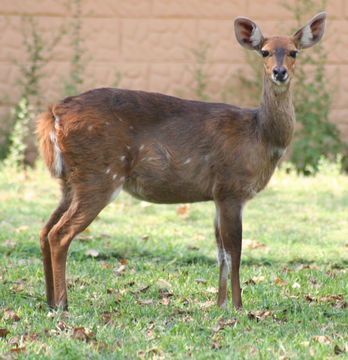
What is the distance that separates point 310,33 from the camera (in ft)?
19.6

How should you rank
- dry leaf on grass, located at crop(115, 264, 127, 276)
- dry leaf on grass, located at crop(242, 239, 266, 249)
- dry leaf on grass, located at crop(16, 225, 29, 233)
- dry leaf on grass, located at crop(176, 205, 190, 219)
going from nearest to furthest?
dry leaf on grass, located at crop(115, 264, 127, 276) → dry leaf on grass, located at crop(242, 239, 266, 249) → dry leaf on grass, located at crop(16, 225, 29, 233) → dry leaf on grass, located at crop(176, 205, 190, 219)

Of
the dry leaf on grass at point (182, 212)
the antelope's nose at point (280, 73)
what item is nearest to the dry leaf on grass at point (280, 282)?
the antelope's nose at point (280, 73)

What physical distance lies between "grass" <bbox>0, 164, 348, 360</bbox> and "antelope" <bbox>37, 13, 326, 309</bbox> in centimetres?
40

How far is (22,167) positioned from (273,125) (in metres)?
6.96

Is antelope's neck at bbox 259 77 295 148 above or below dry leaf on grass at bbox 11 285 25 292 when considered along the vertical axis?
above

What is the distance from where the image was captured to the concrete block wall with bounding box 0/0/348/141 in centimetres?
1230

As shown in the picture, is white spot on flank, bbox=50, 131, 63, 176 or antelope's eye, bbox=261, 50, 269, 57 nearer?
white spot on flank, bbox=50, 131, 63, 176

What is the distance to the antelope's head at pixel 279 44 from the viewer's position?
5.52 m

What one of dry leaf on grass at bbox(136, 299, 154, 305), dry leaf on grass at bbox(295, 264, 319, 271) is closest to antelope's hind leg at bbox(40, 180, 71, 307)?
dry leaf on grass at bbox(136, 299, 154, 305)

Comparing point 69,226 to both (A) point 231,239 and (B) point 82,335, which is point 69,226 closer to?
(B) point 82,335

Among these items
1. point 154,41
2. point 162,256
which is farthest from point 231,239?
point 154,41

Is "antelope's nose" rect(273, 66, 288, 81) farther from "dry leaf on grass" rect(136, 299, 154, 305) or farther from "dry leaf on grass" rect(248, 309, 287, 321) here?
"dry leaf on grass" rect(136, 299, 154, 305)

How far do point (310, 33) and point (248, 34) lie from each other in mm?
469

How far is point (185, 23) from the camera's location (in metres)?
12.4
